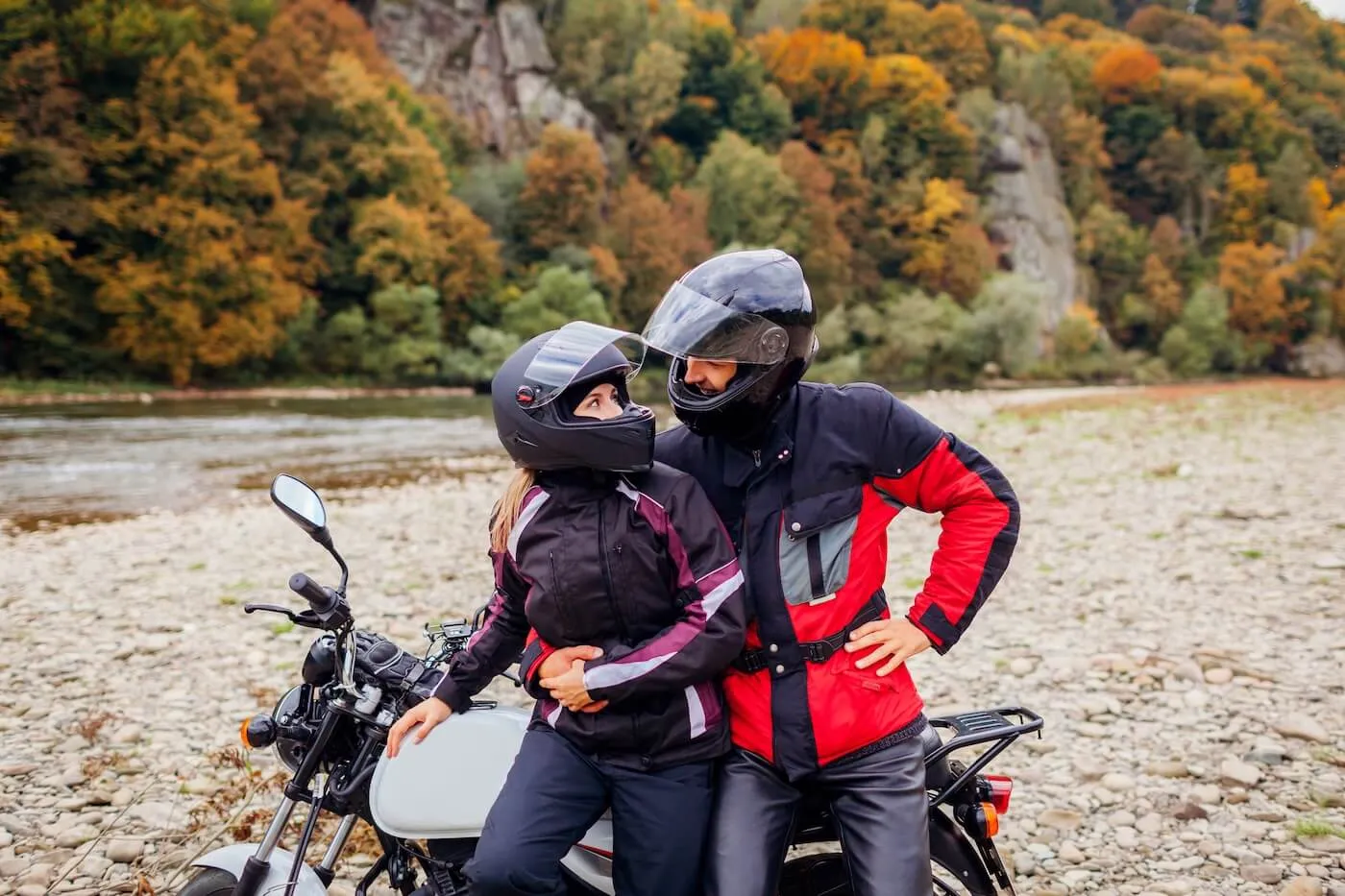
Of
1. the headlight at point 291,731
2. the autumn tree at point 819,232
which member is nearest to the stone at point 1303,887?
the headlight at point 291,731

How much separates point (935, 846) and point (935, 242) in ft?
233

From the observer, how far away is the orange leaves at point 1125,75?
9419cm

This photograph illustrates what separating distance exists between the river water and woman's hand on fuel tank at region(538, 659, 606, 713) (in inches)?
522

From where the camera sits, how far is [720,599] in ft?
7.30

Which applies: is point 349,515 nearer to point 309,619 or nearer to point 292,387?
point 309,619

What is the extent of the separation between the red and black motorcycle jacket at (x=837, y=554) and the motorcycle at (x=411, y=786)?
0.86 feet

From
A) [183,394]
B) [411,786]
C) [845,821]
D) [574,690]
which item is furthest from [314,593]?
[183,394]

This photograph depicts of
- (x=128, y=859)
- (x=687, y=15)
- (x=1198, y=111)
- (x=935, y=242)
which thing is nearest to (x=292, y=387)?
(x=128, y=859)

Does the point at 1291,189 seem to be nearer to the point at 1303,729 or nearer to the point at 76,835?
the point at 1303,729

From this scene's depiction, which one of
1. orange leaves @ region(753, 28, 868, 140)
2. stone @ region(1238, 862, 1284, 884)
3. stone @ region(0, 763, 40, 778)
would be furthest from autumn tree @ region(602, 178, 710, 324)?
stone @ region(1238, 862, 1284, 884)

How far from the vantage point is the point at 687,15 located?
3081 inches

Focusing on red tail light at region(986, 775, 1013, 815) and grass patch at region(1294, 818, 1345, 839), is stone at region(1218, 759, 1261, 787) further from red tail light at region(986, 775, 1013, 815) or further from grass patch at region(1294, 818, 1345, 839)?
red tail light at region(986, 775, 1013, 815)

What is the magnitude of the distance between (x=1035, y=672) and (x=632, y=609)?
423 centimetres

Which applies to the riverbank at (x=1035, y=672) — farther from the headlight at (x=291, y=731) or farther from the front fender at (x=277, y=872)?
the headlight at (x=291, y=731)
